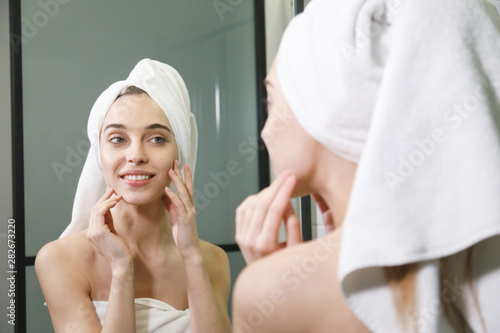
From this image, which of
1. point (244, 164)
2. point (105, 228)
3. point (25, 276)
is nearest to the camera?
point (105, 228)

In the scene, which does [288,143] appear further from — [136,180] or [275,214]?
[136,180]

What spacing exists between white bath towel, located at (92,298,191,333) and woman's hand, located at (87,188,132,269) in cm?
12

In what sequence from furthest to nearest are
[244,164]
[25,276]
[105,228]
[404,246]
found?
[244,164]
[25,276]
[105,228]
[404,246]

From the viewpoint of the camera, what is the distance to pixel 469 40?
1.44ft

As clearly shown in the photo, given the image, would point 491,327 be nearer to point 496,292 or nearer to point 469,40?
point 496,292

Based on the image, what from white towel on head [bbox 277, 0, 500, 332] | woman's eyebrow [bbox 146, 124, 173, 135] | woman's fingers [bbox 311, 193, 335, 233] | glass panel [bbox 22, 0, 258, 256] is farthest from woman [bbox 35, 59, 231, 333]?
white towel on head [bbox 277, 0, 500, 332]

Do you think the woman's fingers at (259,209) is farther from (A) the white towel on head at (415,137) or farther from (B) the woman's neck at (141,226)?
(B) the woman's neck at (141,226)

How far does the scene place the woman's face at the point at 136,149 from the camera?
3.08ft

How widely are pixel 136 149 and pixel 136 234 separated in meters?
0.20

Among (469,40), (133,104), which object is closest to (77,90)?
(133,104)

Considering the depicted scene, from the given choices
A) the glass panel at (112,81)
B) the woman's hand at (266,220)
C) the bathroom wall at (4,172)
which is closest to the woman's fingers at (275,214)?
the woman's hand at (266,220)

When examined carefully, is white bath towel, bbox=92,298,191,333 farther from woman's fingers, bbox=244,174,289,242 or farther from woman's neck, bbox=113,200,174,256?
woman's fingers, bbox=244,174,289,242

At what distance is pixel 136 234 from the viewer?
1001 millimetres

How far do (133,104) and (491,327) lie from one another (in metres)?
0.78
